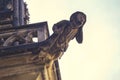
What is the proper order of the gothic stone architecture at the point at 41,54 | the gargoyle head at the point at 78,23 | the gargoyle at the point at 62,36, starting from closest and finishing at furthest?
the gothic stone architecture at the point at 41,54
the gargoyle at the point at 62,36
the gargoyle head at the point at 78,23

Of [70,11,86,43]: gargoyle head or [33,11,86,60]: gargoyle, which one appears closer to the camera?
[33,11,86,60]: gargoyle

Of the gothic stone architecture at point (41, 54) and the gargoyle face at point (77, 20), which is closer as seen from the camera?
the gothic stone architecture at point (41, 54)

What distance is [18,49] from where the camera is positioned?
28.1 ft

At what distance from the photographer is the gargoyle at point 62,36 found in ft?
28.1

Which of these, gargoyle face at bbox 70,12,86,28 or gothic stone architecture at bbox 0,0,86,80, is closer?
gothic stone architecture at bbox 0,0,86,80

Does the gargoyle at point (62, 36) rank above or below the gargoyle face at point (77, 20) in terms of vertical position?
below

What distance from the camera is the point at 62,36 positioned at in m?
8.68

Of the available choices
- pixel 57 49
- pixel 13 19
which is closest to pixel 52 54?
pixel 57 49

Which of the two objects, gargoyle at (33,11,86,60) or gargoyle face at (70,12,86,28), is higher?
gargoyle face at (70,12,86,28)

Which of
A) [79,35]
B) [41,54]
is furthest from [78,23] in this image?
[41,54]

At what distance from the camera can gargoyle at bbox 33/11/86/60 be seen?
8.58 meters

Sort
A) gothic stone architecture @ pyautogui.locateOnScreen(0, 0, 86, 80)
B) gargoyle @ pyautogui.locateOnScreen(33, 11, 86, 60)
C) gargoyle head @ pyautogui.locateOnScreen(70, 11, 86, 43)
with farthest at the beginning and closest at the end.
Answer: gargoyle head @ pyautogui.locateOnScreen(70, 11, 86, 43)
gargoyle @ pyautogui.locateOnScreen(33, 11, 86, 60)
gothic stone architecture @ pyautogui.locateOnScreen(0, 0, 86, 80)

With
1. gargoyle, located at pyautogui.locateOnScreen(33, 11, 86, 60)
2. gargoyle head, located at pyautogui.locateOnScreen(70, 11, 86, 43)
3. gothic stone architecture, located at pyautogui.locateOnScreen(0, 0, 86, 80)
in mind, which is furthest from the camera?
gargoyle head, located at pyautogui.locateOnScreen(70, 11, 86, 43)

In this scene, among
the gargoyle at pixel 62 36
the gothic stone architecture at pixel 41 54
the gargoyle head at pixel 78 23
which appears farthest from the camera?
the gargoyle head at pixel 78 23
